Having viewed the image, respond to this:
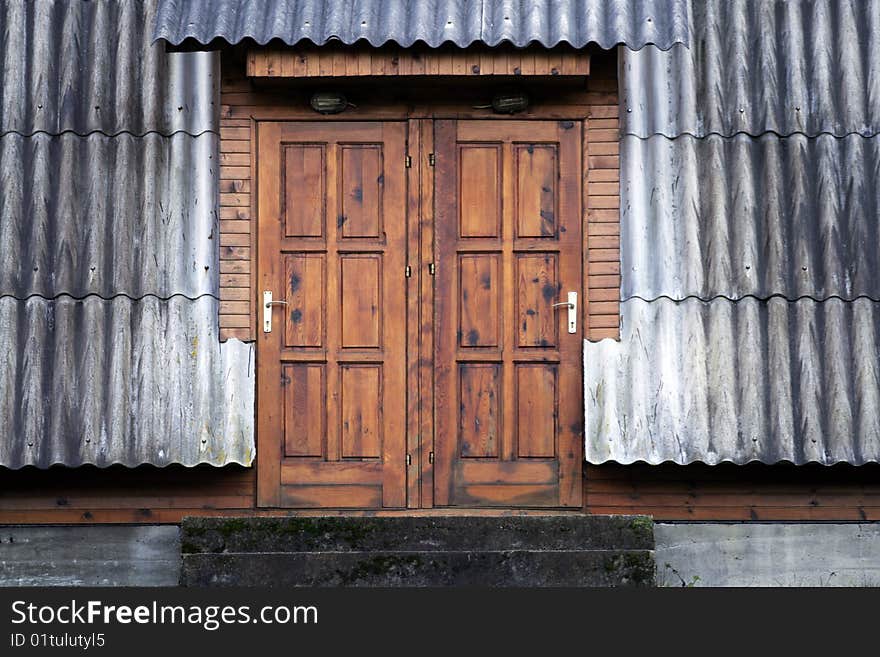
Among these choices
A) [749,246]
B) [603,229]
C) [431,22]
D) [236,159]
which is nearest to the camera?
[431,22]

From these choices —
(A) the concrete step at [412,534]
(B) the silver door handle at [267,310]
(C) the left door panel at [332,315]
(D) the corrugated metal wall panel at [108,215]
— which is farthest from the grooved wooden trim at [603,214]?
(D) the corrugated metal wall panel at [108,215]

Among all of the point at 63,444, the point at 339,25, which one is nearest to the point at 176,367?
the point at 63,444

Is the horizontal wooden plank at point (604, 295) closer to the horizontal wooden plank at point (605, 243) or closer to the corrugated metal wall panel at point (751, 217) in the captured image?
the corrugated metal wall panel at point (751, 217)

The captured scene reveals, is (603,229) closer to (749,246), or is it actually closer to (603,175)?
(603,175)

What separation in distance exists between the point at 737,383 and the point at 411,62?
2942mm

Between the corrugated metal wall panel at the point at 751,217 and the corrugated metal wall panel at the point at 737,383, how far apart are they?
0.14m

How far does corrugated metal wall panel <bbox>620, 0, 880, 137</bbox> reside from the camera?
424 inches

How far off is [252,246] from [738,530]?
3703 mm

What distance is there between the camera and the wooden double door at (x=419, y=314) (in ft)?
35.4

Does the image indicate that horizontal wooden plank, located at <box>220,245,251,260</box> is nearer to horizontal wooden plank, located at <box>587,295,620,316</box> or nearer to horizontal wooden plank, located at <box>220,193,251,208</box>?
horizontal wooden plank, located at <box>220,193,251,208</box>

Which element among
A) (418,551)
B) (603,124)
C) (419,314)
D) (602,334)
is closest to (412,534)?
(418,551)

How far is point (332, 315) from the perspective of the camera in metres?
10.9

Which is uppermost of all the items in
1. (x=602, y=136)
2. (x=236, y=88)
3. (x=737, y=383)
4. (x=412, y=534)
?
(x=236, y=88)

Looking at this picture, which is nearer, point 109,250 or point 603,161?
point 109,250
